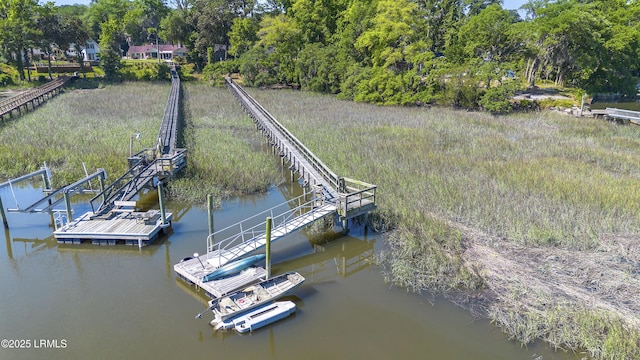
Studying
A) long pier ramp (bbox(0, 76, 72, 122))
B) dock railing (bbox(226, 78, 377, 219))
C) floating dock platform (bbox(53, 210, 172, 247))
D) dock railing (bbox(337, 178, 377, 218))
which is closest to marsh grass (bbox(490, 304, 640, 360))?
dock railing (bbox(337, 178, 377, 218))

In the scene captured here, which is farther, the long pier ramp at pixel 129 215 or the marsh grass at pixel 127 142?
the marsh grass at pixel 127 142

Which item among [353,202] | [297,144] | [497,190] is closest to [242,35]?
[297,144]

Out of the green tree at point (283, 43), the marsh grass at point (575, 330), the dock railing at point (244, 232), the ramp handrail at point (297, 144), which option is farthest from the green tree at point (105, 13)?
the marsh grass at point (575, 330)

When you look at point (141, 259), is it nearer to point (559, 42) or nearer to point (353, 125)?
point (353, 125)

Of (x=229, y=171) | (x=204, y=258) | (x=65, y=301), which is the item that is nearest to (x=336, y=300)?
(x=204, y=258)

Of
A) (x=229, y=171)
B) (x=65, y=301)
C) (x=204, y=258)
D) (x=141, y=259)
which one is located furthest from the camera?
(x=229, y=171)

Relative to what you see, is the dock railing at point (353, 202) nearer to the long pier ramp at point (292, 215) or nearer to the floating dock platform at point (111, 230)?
the long pier ramp at point (292, 215)

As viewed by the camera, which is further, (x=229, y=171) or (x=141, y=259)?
(x=229, y=171)

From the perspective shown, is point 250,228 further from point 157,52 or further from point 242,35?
point 157,52
